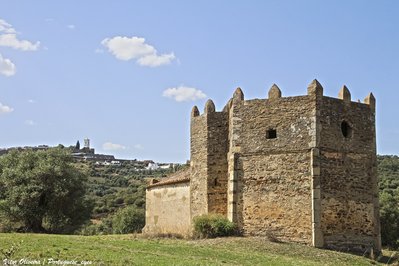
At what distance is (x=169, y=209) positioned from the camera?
30469 millimetres

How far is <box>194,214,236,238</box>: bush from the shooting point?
24.1m

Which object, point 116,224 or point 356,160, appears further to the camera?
point 116,224

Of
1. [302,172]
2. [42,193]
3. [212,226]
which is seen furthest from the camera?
[42,193]

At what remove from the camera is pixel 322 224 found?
23.5m

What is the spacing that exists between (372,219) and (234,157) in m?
7.23

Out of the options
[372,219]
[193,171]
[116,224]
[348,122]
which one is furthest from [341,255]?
[116,224]

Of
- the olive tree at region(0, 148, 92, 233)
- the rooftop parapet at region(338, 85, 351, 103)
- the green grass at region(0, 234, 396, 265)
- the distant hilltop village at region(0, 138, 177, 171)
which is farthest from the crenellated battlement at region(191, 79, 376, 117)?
the distant hilltop village at region(0, 138, 177, 171)

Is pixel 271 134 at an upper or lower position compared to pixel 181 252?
upper

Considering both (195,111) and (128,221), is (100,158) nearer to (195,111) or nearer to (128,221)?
(128,221)

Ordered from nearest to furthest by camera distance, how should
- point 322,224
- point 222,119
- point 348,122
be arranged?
1. point 322,224
2. point 348,122
3. point 222,119

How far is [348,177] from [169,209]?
35.8 feet

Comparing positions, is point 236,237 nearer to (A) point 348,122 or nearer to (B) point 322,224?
(B) point 322,224

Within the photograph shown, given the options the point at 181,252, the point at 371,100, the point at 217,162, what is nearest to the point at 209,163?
the point at 217,162

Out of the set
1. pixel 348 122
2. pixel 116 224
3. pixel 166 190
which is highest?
pixel 348 122
